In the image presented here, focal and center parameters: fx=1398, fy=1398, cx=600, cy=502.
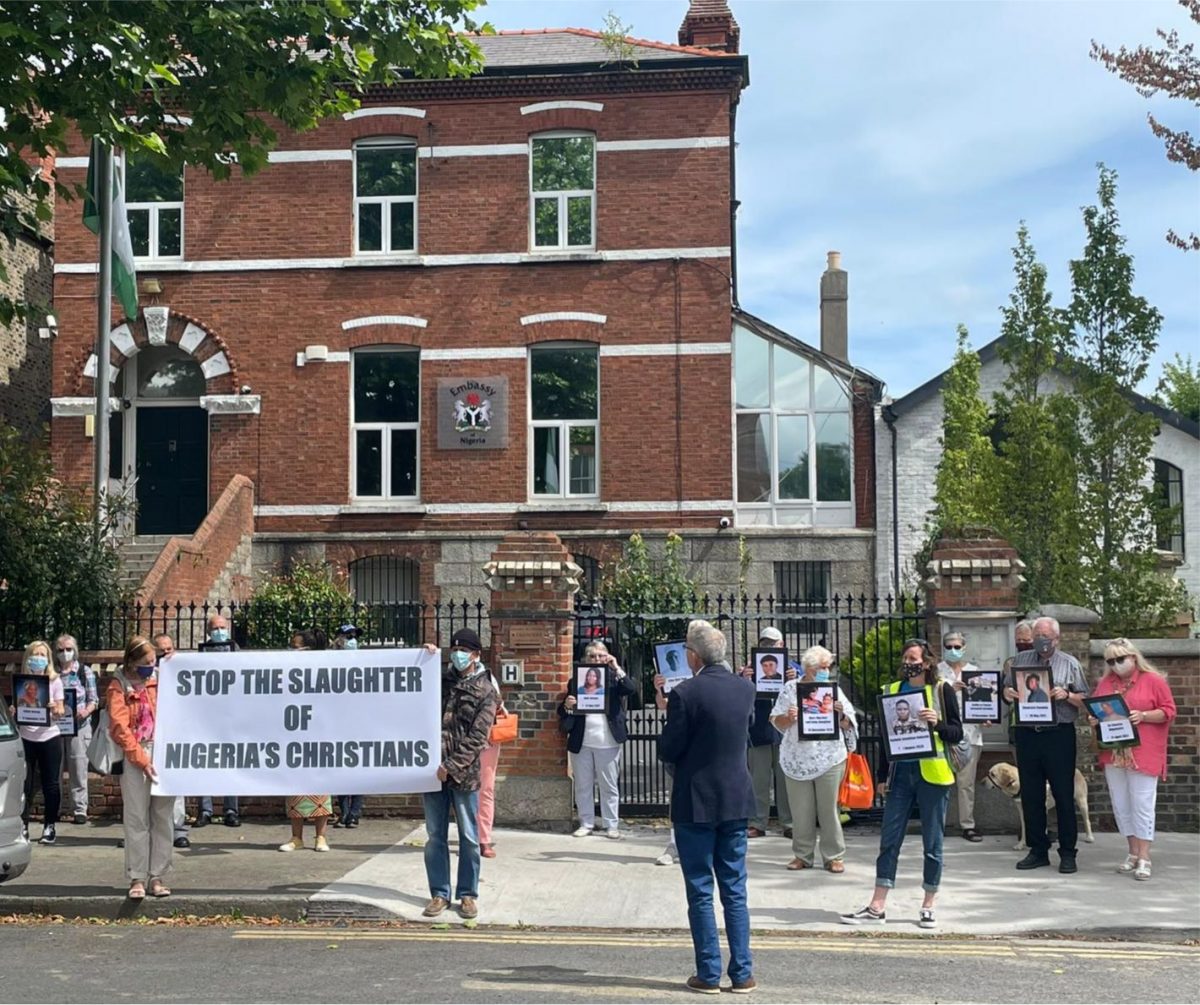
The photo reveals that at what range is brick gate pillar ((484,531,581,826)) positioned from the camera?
12.9 meters

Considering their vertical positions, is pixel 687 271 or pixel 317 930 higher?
pixel 687 271

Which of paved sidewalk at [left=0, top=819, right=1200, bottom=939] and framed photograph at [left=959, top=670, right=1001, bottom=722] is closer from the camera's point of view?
paved sidewalk at [left=0, top=819, right=1200, bottom=939]

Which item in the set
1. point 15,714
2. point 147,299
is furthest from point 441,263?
point 15,714

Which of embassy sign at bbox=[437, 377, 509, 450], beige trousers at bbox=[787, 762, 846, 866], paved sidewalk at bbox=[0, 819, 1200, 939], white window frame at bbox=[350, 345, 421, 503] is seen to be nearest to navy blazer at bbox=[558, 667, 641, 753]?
paved sidewalk at bbox=[0, 819, 1200, 939]

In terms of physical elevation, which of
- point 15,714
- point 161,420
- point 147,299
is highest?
point 147,299

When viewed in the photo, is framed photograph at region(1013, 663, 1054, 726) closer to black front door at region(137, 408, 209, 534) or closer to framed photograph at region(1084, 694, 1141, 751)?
framed photograph at region(1084, 694, 1141, 751)

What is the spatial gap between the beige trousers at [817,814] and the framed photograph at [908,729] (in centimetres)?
159

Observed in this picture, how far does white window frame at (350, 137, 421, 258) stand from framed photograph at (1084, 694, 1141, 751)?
14.8 metres

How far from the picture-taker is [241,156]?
12.3m

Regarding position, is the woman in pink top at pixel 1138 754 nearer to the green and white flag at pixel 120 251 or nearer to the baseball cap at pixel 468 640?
the baseball cap at pixel 468 640

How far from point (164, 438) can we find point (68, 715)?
11.3 meters

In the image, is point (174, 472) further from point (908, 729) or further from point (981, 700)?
point (908, 729)

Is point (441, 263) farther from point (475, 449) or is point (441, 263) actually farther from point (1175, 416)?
point (1175, 416)

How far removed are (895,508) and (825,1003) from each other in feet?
58.4
